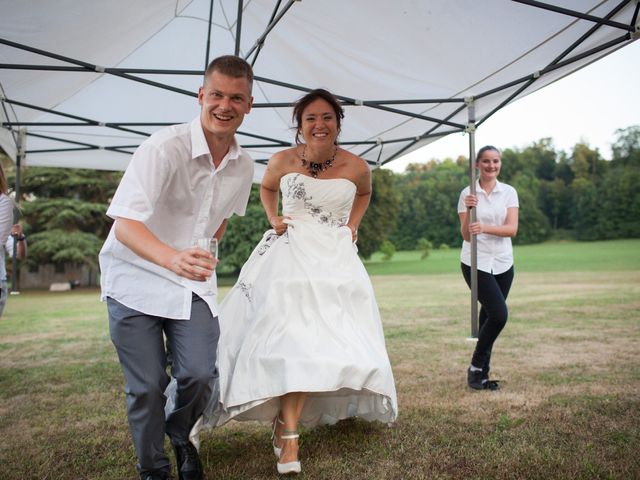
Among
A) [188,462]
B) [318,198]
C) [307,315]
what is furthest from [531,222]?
[188,462]

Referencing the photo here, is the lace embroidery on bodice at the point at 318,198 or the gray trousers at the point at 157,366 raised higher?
the lace embroidery on bodice at the point at 318,198

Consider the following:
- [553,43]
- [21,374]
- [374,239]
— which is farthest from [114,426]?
[374,239]

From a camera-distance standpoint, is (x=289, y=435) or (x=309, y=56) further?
(x=309, y=56)

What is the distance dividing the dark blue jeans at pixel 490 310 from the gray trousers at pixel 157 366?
10.7 ft

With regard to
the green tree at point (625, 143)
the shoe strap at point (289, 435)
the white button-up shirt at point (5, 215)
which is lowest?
the shoe strap at point (289, 435)

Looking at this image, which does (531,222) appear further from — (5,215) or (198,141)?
(198,141)

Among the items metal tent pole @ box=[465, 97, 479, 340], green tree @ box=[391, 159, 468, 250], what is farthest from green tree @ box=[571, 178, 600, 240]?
metal tent pole @ box=[465, 97, 479, 340]

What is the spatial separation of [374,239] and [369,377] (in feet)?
140

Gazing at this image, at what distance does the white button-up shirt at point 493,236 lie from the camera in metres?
→ 5.98

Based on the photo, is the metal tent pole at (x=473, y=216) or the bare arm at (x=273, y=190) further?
the metal tent pole at (x=473, y=216)

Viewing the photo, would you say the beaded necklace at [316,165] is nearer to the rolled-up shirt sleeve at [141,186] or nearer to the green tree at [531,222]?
the rolled-up shirt sleeve at [141,186]

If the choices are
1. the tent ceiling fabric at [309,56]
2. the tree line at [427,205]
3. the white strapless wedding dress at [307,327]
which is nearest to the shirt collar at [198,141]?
the white strapless wedding dress at [307,327]

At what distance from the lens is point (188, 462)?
11.5 ft

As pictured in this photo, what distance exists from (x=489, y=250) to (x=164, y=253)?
413 cm
